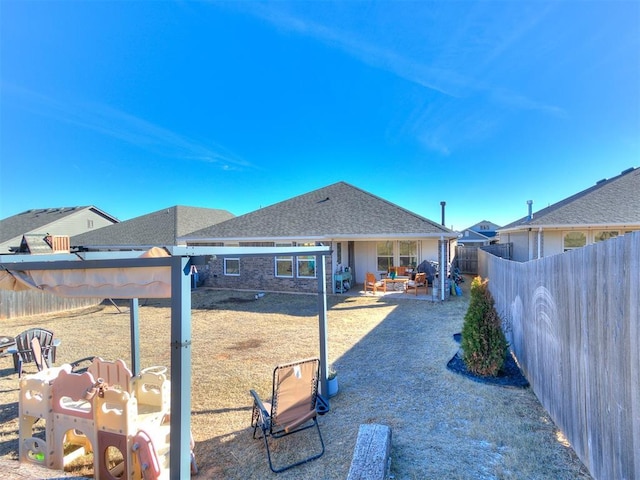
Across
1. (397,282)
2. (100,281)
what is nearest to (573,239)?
(397,282)

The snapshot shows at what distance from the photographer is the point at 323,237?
14898 mm

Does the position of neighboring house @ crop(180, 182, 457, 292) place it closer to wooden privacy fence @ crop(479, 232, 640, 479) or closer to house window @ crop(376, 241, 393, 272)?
house window @ crop(376, 241, 393, 272)

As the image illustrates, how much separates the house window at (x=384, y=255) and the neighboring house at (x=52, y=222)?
76.9ft

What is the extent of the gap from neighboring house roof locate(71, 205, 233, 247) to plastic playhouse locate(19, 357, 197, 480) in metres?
16.7

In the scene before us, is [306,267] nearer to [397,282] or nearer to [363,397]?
[397,282]

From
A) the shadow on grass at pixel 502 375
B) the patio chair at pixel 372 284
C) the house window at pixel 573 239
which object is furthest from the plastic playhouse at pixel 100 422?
the house window at pixel 573 239

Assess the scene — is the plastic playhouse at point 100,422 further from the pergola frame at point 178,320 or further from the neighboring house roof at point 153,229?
the neighboring house roof at point 153,229

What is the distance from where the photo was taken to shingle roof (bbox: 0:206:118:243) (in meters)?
23.3

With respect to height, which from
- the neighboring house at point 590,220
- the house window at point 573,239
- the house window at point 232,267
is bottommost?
the house window at point 232,267

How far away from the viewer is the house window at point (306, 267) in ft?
50.8

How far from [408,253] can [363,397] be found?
12.8 metres

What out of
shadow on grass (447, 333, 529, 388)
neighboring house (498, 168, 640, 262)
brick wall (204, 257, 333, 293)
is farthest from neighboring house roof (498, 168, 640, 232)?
shadow on grass (447, 333, 529, 388)

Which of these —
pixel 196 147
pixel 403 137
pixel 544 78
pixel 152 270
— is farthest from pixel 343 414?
pixel 196 147

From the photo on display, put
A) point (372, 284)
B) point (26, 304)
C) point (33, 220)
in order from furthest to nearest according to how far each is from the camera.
Result: point (33, 220) → point (372, 284) → point (26, 304)
